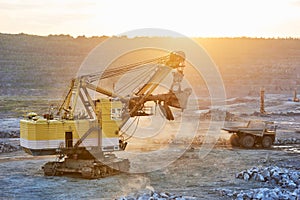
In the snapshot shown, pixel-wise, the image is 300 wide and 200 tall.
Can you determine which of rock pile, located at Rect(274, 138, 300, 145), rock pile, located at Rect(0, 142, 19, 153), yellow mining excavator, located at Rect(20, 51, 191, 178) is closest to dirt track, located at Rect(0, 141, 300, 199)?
yellow mining excavator, located at Rect(20, 51, 191, 178)

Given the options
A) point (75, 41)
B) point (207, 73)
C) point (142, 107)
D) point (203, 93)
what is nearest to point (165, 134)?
point (142, 107)

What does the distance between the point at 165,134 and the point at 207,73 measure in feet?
181

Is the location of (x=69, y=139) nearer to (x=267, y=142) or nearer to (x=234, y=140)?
(x=234, y=140)

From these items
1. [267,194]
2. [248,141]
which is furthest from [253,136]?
[267,194]

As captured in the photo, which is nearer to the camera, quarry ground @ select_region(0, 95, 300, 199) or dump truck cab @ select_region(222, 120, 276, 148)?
quarry ground @ select_region(0, 95, 300, 199)

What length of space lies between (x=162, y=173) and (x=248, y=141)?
33.1ft

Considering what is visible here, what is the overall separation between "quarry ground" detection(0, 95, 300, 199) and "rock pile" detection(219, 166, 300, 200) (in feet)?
1.58

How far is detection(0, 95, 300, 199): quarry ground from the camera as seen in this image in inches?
947

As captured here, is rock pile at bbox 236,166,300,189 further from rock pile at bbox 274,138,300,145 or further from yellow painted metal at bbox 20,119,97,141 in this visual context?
rock pile at bbox 274,138,300,145

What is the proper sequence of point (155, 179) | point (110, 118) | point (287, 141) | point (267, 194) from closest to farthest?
1. point (267, 194)
2. point (155, 179)
3. point (110, 118)
4. point (287, 141)

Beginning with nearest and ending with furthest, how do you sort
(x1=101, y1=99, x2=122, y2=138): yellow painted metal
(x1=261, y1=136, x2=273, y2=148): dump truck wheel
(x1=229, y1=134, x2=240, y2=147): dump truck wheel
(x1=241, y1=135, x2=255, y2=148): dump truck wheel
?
(x1=101, y1=99, x2=122, y2=138): yellow painted metal
(x1=241, y1=135, x2=255, y2=148): dump truck wheel
(x1=261, y1=136, x2=273, y2=148): dump truck wheel
(x1=229, y1=134, x2=240, y2=147): dump truck wheel

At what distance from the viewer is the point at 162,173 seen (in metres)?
28.2

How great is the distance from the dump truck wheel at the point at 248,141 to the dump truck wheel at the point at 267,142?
627mm

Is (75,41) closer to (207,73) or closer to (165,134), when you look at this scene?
(207,73)
